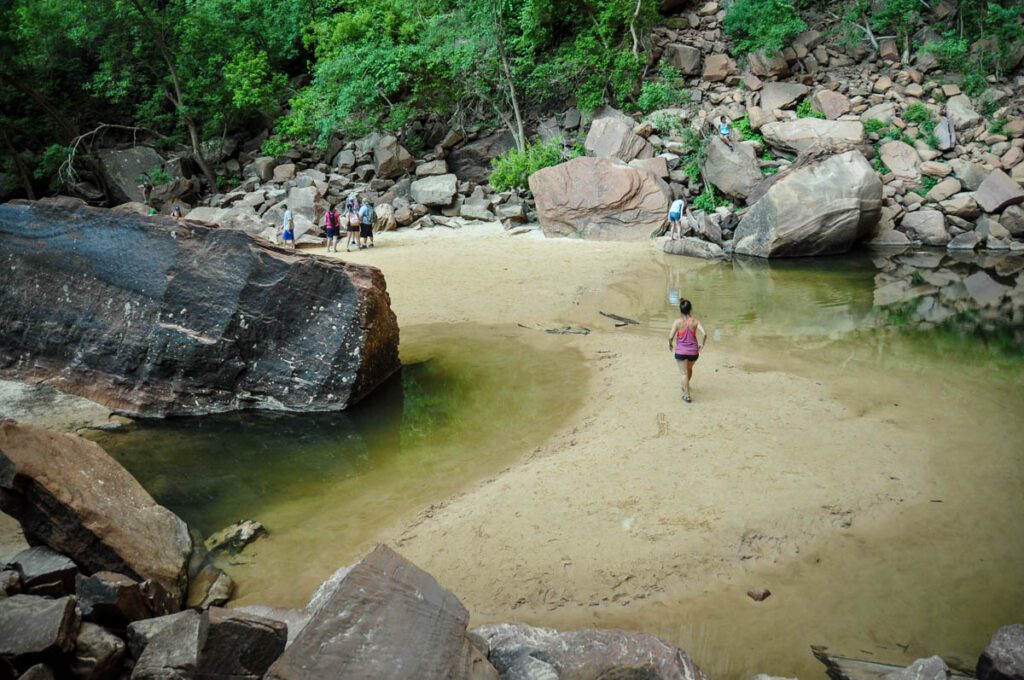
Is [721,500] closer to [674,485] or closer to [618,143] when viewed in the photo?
[674,485]

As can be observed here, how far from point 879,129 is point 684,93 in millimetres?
6447

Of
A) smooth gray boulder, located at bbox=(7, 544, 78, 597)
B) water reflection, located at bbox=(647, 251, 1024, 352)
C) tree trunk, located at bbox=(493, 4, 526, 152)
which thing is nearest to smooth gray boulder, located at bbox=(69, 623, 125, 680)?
smooth gray boulder, located at bbox=(7, 544, 78, 597)

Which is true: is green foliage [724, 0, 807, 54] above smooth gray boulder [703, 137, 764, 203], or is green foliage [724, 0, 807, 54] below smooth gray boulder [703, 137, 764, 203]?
above

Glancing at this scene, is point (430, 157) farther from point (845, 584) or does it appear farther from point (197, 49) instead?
point (845, 584)

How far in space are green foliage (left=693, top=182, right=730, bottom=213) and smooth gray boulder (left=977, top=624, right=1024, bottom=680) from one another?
60.0ft

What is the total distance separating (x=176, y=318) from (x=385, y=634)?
7.18 meters

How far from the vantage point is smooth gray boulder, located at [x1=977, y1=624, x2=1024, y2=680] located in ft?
13.2

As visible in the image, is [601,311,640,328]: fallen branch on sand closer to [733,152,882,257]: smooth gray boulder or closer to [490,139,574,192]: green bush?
[733,152,882,257]: smooth gray boulder

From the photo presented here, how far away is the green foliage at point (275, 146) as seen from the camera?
26766mm

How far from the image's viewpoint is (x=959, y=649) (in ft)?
15.6

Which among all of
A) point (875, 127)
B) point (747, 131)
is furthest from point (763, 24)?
point (875, 127)

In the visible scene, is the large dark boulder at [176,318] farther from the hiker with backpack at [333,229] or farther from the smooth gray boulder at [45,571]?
the hiker with backpack at [333,229]

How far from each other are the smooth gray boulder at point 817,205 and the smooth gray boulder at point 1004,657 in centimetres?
1546

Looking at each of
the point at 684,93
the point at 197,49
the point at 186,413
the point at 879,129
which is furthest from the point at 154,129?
the point at 879,129
